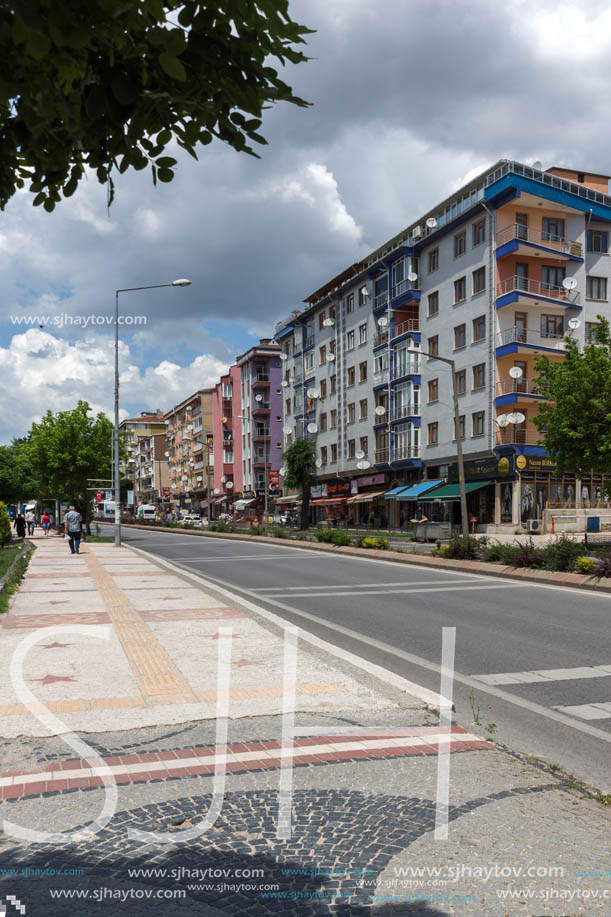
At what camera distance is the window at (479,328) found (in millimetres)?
43719

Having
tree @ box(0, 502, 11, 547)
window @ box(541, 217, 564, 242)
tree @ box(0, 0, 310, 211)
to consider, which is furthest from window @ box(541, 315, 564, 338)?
tree @ box(0, 0, 310, 211)

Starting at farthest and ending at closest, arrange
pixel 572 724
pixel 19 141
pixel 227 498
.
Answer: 1. pixel 227 498
2. pixel 572 724
3. pixel 19 141

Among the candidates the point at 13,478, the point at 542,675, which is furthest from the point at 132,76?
the point at 13,478

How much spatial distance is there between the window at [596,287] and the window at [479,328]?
662 centimetres

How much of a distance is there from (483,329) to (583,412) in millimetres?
20369

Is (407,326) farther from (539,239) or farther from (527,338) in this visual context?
(539,239)

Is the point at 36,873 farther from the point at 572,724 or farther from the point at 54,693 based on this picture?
the point at 572,724

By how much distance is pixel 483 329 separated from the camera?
4378cm

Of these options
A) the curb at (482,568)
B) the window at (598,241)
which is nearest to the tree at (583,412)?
the curb at (482,568)

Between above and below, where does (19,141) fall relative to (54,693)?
above

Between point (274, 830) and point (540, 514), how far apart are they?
39983 mm

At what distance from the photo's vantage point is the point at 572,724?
5852 mm

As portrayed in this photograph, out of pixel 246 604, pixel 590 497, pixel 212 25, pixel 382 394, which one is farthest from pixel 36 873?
pixel 382 394

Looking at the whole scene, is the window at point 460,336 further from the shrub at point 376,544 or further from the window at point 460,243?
the shrub at point 376,544
